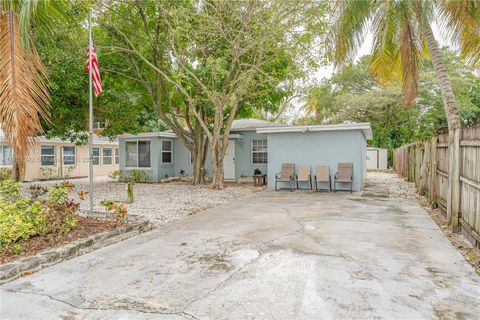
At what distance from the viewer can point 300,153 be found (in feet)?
40.7

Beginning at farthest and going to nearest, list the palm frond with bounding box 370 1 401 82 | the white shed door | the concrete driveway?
the white shed door
the palm frond with bounding box 370 1 401 82
the concrete driveway

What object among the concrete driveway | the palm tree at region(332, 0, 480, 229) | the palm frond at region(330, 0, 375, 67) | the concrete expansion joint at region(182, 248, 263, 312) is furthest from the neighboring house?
the concrete expansion joint at region(182, 248, 263, 312)

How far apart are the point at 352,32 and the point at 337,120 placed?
1860cm

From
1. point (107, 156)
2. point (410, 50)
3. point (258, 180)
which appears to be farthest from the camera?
point (107, 156)

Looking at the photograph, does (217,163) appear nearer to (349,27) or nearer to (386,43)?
(349,27)

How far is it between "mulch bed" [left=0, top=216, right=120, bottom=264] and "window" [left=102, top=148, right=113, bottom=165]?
16163 mm

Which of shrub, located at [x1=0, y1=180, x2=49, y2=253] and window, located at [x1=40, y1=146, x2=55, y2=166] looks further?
window, located at [x1=40, y1=146, x2=55, y2=166]

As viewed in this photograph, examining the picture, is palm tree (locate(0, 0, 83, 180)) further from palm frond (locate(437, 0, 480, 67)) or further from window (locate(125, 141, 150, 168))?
window (locate(125, 141, 150, 168))

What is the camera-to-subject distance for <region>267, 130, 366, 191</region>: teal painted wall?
38.2 ft

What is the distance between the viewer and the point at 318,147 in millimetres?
12125

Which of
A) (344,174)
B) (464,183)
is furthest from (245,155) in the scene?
(464,183)

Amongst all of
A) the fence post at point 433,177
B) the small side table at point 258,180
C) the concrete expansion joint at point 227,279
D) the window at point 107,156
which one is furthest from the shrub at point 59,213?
the window at point 107,156

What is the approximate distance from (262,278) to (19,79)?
368 cm

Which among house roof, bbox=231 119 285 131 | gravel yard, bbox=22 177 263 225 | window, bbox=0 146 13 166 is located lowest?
gravel yard, bbox=22 177 263 225
